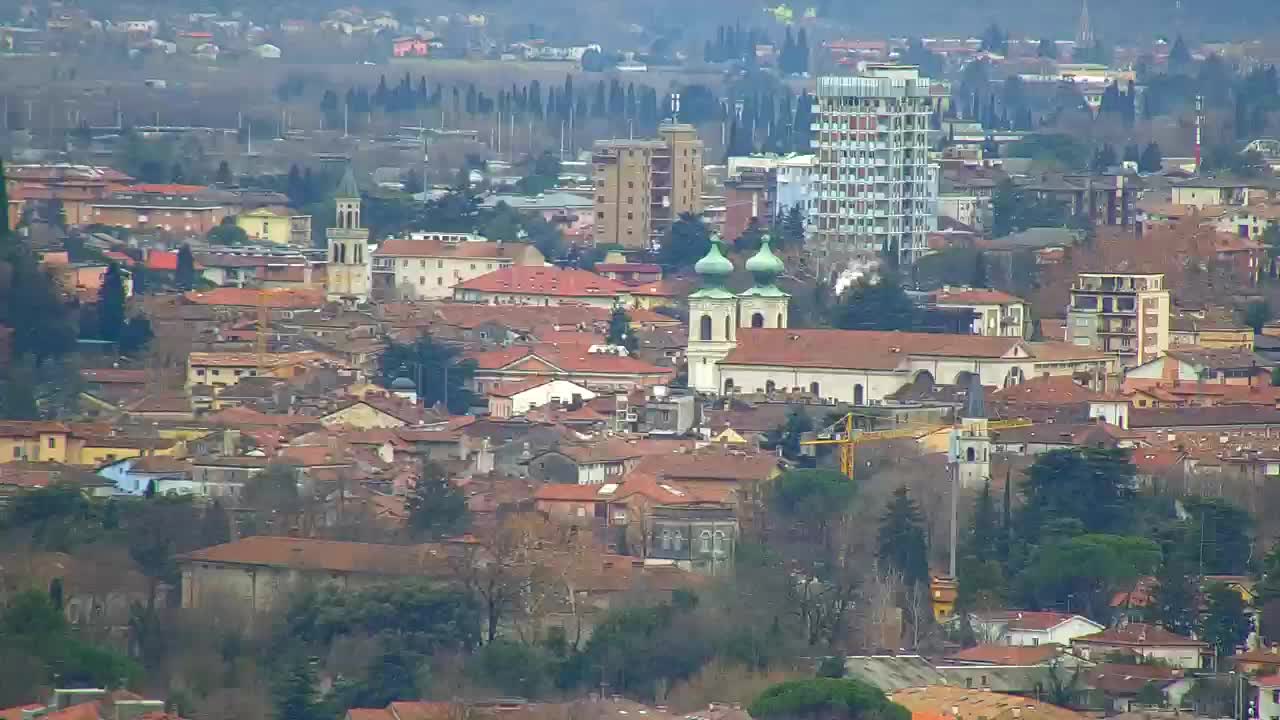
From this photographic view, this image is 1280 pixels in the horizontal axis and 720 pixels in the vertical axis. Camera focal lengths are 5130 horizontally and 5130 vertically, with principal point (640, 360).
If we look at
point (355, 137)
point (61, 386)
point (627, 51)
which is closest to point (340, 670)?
point (61, 386)

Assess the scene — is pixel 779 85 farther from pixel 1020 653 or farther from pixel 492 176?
pixel 1020 653

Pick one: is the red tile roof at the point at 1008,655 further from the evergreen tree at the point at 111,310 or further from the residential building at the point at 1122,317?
the residential building at the point at 1122,317

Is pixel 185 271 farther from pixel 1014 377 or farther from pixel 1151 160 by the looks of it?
pixel 1151 160

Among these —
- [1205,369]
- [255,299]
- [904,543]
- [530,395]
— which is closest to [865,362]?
[530,395]

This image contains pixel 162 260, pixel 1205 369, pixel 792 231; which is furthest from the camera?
pixel 792 231

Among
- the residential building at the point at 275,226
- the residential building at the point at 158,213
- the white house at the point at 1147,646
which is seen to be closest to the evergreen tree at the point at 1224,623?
the white house at the point at 1147,646
